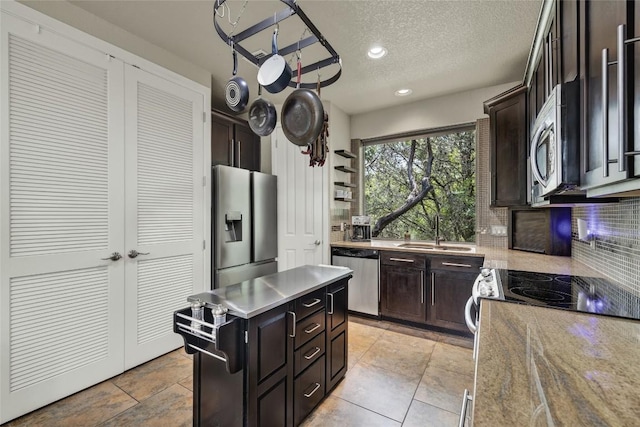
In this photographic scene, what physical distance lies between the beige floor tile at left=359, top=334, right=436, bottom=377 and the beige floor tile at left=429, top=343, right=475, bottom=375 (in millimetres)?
64

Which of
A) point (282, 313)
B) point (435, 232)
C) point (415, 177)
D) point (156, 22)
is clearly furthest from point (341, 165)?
point (282, 313)

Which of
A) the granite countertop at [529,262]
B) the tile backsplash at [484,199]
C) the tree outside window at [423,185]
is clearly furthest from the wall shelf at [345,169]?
the tile backsplash at [484,199]

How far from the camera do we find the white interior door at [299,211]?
361 centimetres

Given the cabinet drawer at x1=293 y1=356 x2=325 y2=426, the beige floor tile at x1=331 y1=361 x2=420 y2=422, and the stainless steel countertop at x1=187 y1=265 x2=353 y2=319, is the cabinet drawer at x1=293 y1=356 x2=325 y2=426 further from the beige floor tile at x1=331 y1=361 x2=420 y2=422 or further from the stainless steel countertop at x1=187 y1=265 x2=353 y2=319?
the stainless steel countertop at x1=187 y1=265 x2=353 y2=319

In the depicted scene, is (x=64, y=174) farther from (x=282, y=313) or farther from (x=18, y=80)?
(x=282, y=313)

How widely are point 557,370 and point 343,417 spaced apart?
149 centimetres

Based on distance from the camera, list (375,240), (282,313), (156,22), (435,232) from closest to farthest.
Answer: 1. (282,313)
2. (156,22)
3. (435,232)
4. (375,240)

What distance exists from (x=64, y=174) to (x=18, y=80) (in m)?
0.61

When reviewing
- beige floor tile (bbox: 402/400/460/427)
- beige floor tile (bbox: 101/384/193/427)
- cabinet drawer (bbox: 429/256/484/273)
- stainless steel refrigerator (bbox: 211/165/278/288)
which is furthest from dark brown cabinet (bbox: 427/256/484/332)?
beige floor tile (bbox: 101/384/193/427)

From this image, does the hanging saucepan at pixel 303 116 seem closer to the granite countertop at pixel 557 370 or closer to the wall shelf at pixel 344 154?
the granite countertop at pixel 557 370

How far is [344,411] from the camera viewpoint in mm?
1837

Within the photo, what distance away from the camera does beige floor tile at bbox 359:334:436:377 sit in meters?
2.35

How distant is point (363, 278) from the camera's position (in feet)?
11.4

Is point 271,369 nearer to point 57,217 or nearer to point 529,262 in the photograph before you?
point 57,217
